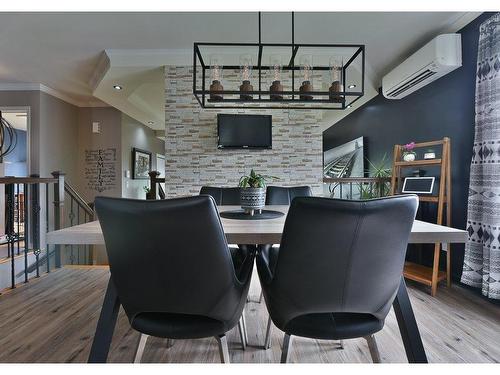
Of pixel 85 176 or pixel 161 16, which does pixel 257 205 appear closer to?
pixel 161 16

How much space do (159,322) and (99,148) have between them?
16.5 feet

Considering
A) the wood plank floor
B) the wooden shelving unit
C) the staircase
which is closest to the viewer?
the wood plank floor

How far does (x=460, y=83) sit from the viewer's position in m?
2.57

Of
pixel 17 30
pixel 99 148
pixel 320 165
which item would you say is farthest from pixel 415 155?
pixel 99 148

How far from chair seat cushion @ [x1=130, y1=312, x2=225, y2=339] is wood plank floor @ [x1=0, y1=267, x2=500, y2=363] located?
58 centimetres

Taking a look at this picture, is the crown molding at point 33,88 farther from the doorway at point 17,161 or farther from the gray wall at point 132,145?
the gray wall at point 132,145

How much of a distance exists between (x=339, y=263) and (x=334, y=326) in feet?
0.86

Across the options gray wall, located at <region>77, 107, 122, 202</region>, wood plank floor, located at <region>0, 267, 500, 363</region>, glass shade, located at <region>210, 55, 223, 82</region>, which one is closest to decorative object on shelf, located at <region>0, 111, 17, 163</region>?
gray wall, located at <region>77, 107, 122, 202</region>

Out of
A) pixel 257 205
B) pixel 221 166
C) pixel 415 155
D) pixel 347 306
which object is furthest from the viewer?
pixel 221 166

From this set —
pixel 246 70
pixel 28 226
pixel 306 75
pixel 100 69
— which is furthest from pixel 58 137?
pixel 306 75

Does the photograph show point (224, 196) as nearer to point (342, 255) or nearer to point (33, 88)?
point (342, 255)

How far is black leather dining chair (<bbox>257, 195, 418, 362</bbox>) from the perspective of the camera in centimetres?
84

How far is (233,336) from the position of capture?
1.64m

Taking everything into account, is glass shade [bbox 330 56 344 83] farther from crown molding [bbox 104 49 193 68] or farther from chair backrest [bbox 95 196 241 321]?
crown molding [bbox 104 49 193 68]
